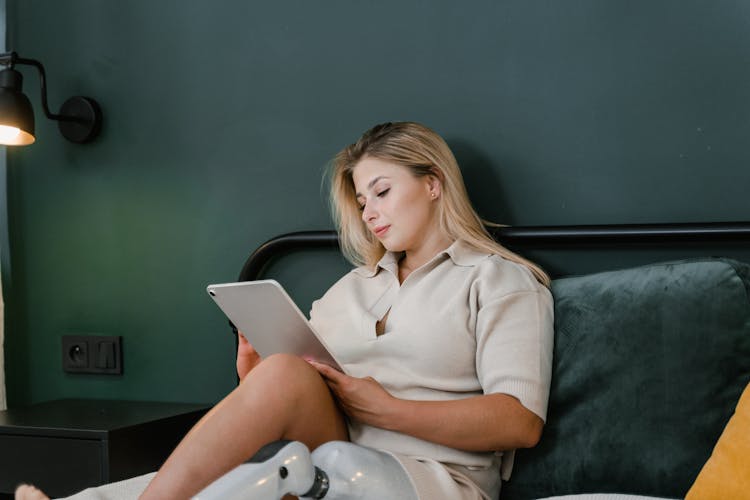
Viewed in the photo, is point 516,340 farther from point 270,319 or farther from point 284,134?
point 284,134

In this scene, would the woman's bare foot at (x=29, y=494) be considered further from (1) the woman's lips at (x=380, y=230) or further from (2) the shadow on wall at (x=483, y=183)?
(2) the shadow on wall at (x=483, y=183)

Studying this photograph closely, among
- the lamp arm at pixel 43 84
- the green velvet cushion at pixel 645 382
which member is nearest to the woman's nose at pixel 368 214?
the green velvet cushion at pixel 645 382

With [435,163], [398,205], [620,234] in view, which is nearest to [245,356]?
[398,205]

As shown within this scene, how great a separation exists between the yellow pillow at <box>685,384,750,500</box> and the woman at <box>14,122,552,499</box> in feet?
0.93

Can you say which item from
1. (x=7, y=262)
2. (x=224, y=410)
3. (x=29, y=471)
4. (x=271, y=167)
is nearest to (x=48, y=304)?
(x=7, y=262)

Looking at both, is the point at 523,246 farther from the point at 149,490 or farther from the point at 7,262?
the point at 7,262

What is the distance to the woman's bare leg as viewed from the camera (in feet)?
3.76

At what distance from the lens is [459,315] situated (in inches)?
56.3

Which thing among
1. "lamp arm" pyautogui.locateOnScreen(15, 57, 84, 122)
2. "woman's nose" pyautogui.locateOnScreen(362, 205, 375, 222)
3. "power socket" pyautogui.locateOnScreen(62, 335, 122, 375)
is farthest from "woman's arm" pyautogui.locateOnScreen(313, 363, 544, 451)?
"lamp arm" pyautogui.locateOnScreen(15, 57, 84, 122)

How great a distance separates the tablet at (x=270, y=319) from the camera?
1279 mm

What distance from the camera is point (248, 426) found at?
1.17 meters

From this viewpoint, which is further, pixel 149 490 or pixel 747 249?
pixel 747 249

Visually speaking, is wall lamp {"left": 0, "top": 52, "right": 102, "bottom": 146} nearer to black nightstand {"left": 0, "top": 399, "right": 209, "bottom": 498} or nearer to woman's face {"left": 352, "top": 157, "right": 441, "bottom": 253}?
black nightstand {"left": 0, "top": 399, "right": 209, "bottom": 498}

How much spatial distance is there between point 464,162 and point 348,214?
0.93 ft
